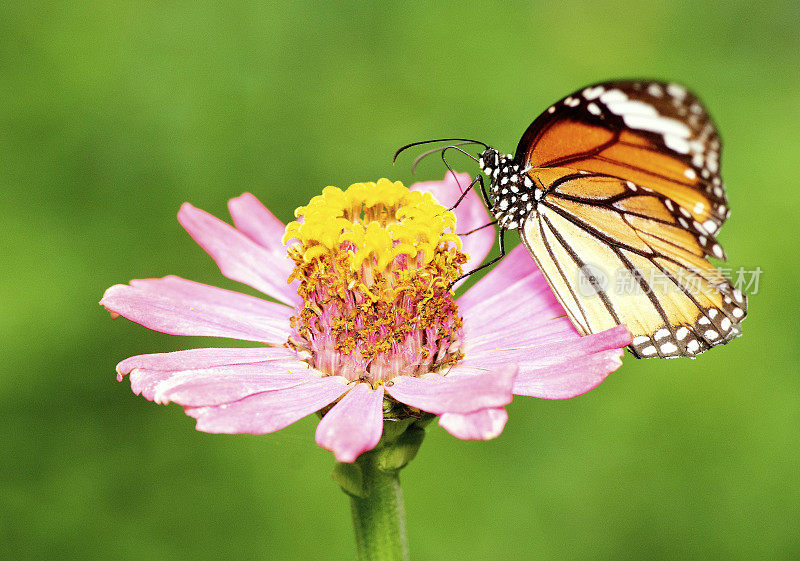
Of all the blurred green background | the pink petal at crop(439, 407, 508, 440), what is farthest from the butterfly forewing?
the blurred green background

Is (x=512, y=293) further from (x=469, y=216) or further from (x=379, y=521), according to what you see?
(x=379, y=521)

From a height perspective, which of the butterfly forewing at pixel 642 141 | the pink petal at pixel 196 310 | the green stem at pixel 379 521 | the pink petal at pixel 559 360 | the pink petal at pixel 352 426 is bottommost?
the green stem at pixel 379 521

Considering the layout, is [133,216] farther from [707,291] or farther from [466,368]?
[707,291]

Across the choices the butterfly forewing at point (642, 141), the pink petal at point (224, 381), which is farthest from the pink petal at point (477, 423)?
the butterfly forewing at point (642, 141)

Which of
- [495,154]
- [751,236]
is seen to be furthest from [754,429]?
[495,154]

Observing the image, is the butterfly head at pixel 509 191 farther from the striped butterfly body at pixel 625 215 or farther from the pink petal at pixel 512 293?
the pink petal at pixel 512 293

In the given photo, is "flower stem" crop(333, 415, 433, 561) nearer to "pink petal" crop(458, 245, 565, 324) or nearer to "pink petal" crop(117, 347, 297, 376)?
"pink petal" crop(117, 347, 297, 376)

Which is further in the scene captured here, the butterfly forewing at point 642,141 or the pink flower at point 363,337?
the butterfly forewing at point 642,141
